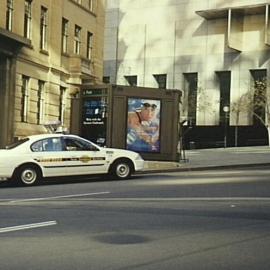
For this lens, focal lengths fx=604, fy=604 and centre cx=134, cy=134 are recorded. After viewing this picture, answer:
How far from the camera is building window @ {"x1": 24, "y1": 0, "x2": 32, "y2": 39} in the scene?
28.8m

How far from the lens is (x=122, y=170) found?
18.4m

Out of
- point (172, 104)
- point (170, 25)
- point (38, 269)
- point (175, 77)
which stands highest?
point (170, 25)

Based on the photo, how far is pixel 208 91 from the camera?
61.7 metres

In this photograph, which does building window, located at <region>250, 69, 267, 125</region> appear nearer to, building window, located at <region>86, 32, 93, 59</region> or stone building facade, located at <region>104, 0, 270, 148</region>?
stone building facade, located at <region>104, 0, 270, 148</region>

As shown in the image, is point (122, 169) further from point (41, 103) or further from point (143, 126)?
point (41, 103)

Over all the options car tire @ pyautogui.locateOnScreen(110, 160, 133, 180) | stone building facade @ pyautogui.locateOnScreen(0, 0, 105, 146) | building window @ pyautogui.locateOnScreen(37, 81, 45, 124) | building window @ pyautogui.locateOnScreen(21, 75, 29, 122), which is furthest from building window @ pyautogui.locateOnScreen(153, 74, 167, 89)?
car tire @ pyautogui.locateOnScreen(110, 160, 133, 180)

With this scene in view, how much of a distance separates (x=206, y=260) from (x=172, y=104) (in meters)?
18.0

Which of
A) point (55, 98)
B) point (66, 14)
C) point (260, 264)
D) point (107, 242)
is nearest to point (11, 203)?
point (107, 242)

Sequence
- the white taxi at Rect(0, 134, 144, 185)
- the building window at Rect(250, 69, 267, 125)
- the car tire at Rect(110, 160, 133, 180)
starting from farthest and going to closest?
the building window at Rect(250, 69, 267, 125)
the car tire at Rect(110, 160, 133, 180)
the white taxi at Rect(0, 134, 144, 185)

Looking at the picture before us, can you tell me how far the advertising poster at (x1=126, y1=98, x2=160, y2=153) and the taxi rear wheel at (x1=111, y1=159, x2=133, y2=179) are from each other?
235 inches

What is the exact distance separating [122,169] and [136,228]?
9.43 m

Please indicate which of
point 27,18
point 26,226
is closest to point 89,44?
point 27,18

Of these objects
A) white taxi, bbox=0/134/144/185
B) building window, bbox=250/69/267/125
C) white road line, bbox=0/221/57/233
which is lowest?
white road line, bbox=0/221/57/233

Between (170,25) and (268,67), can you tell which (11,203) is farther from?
(170,25)
